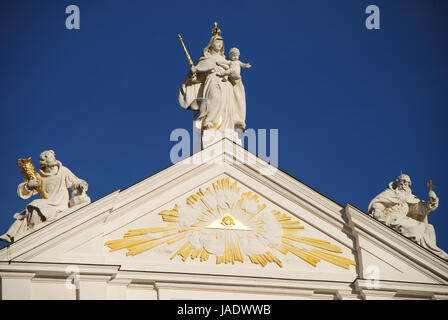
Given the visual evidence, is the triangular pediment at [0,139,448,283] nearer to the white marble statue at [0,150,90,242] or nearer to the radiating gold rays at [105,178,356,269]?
the radiating gold rays at [105,178,356,269]

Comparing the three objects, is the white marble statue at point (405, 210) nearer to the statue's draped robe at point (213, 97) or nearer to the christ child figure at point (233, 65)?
the statue's draped robe at point (213, 97)

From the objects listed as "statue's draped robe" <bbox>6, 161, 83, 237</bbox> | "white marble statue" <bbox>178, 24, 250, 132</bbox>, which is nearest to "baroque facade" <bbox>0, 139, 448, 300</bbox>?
"statue's draped robe" <bbox>6, 161, 83, 237</bbox>

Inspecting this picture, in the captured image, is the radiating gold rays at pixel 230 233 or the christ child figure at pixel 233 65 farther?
the christ child figure at pixel 233 65

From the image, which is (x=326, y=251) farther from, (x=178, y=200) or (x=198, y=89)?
(x=198, y=89)

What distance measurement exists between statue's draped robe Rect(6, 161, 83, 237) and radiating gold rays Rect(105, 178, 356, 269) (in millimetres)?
1086

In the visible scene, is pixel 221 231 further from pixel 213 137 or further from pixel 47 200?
pixel 47 200

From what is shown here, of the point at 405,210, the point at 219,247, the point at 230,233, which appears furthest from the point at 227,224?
the point at 405,210

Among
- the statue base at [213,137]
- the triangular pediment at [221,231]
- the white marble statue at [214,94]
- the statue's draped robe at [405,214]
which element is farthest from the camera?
the white marble statue at [214,94]

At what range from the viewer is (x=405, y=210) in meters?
19.9

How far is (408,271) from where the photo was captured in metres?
19.1

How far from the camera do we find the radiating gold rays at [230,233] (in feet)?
60.9

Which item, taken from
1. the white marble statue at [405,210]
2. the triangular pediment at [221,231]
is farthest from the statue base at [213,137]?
the white marble statue at [405,210]

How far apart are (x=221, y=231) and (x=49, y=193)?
9.15 ft
